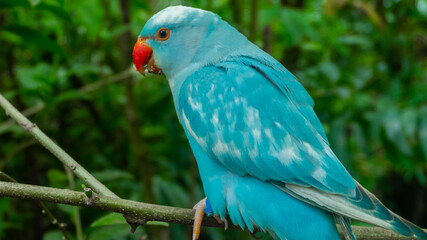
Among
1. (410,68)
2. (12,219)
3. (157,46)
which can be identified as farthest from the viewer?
(410,68)

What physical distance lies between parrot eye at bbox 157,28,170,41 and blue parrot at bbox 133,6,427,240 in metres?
0.16

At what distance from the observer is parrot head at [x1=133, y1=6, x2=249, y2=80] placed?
57.5 inches

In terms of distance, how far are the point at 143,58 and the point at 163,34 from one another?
120 mm

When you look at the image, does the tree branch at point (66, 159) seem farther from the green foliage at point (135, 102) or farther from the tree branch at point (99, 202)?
the green foliage at point (135, 102)

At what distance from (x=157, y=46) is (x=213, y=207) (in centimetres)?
64

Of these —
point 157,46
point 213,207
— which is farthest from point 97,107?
point 213,207

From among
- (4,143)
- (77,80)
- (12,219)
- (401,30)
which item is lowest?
(12,219)

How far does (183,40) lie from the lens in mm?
1478

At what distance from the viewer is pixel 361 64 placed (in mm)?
4320

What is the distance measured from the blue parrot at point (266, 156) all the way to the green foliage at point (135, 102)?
0.58 m

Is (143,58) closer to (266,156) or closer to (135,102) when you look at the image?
(266,156)

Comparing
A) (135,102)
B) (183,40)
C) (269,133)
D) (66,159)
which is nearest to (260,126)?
(269,133)

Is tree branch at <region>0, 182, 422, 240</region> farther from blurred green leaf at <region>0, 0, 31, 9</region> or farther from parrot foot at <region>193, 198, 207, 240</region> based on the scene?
blurred green leaf at <region>0, 0, 31, 9</region>

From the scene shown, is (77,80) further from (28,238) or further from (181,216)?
(181,216)
